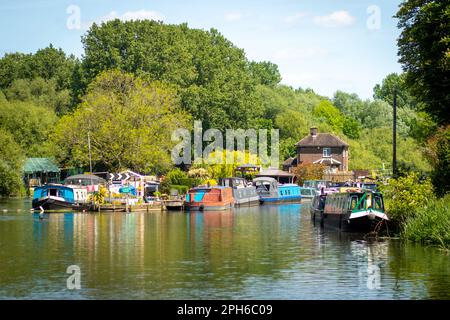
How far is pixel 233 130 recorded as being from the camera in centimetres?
13200

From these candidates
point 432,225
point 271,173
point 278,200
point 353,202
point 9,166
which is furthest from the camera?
point 271,173

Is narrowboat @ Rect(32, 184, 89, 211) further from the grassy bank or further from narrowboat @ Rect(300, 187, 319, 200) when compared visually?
narrowboat @ Rect(300, 187, 319, 200)

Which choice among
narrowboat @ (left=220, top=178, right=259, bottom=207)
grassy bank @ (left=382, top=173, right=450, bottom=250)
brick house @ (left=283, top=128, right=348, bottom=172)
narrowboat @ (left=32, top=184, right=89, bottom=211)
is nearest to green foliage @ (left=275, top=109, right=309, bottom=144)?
brick house @ (left=283, top=128, right=348, bottom=172)

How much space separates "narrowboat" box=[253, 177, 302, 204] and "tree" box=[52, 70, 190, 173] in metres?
11.9

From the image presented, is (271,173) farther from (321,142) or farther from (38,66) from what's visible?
(38,66)

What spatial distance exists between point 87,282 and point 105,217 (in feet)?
126

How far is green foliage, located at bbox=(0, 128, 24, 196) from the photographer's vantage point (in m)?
109

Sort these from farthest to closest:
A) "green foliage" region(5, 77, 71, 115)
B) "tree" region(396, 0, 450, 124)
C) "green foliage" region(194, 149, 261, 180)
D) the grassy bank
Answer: "green foliage" region(5, 77, 71, 115) → "green foliage" region(194, 149, 261, 180) → "tree" region(396, 0, 450, 124) → the grassy bank

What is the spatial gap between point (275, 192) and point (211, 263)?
64673 millimetres

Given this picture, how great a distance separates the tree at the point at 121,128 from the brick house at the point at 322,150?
124 feet

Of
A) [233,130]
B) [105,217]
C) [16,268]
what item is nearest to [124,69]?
[233,130]

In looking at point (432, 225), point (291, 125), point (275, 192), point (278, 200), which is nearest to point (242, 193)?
point (278, 200)

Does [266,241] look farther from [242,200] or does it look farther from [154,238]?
[242,200]

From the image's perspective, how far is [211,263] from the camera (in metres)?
41.0
